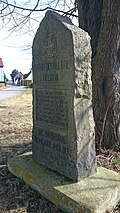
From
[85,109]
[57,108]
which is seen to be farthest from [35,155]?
[85,109]

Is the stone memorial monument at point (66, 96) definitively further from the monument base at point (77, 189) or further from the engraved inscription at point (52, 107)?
the monument base at point (77, 189)

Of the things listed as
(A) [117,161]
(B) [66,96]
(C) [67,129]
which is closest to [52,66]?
(B) [66,96]

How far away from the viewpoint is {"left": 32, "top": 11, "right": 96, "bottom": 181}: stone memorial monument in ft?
9.86

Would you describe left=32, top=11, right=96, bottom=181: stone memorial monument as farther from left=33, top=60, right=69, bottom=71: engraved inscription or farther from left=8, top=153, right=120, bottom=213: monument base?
left=8, top=153, right=120, bottom=213: monument base

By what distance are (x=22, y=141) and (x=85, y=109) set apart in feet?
9.92

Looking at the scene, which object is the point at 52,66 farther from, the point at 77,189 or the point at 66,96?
the point at 77,189

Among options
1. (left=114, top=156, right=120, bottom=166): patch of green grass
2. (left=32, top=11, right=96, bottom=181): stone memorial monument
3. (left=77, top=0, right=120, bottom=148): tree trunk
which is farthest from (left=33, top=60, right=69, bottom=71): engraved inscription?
(left=114, top=156, right=120, bottom=166): patch of green grass

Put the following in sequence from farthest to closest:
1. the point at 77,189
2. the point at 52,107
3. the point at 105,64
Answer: the point at 105,64 < the point at 52,107 < the point at 77,189

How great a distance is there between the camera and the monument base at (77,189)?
8.84ft

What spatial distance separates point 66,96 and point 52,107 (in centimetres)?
40

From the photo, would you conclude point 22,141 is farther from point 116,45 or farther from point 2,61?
point 2,61

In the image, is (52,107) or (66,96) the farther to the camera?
(52,107)

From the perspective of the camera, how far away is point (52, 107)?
3445 mm

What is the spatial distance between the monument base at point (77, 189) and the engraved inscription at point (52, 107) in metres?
0.66
